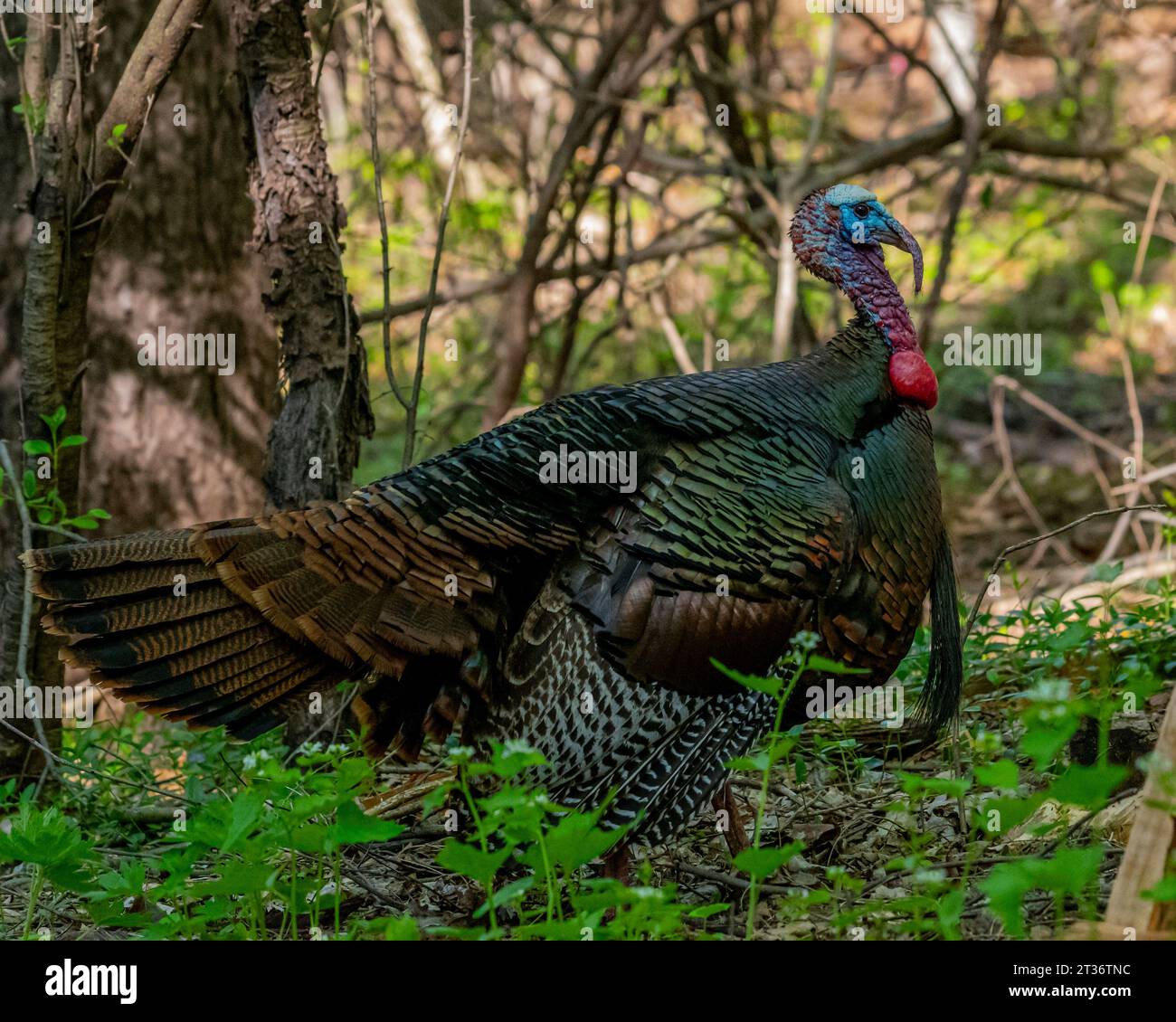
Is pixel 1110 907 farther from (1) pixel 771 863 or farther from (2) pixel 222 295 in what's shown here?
(2) pixel 222 295

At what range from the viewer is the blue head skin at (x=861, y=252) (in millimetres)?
4352

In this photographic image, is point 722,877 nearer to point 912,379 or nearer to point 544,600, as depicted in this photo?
point 544,600

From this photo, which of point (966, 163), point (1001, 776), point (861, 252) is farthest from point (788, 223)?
point (1001, 776)

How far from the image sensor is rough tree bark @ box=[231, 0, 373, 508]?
14.7ft

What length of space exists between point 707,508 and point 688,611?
0.94ft

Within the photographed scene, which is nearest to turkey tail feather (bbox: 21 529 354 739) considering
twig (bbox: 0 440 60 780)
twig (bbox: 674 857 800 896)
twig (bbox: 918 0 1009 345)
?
twig (bbox: 0 440 60 780)

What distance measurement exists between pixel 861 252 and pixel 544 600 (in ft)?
5.56

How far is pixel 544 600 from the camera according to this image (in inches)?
143

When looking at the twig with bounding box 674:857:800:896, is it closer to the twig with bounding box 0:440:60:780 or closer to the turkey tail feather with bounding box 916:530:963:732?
the turkey tail feather with bounding box 916:530:963:732

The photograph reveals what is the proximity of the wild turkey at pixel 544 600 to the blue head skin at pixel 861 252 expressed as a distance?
2.42 ft

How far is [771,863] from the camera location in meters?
2.78

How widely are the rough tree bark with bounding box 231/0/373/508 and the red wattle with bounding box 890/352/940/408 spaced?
178 cm
